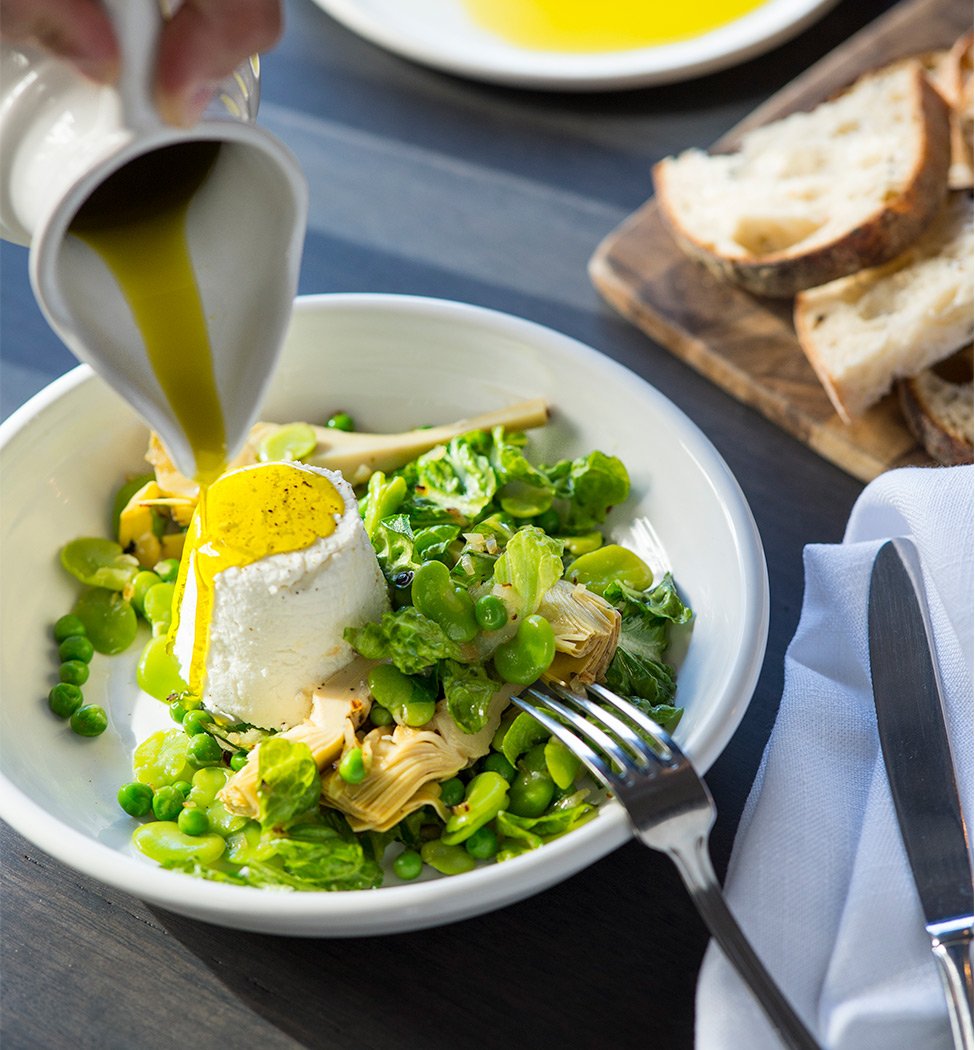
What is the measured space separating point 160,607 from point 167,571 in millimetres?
137

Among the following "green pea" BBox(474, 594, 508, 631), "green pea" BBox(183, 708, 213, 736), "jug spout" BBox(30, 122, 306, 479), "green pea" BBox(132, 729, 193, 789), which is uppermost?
"jug spout" BBox(30, 122, 306, 479)

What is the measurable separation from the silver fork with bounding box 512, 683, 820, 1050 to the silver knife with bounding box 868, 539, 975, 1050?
14.5 inches

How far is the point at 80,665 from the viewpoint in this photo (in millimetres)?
2623

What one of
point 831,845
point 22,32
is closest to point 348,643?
point 831,845

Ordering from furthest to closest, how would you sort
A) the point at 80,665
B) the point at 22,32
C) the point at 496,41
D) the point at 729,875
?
the point at 496,41
the point at 80,665
the point at 729,875
the point at 22,32

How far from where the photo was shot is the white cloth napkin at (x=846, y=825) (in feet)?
6.53

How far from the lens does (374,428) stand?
10.5 ft

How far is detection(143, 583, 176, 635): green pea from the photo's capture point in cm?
271

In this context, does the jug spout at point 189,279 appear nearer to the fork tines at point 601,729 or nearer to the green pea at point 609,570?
the fork tines at point 601,729

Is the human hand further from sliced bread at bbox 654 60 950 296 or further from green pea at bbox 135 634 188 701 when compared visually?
sliced bread at bbox 654 60 950 296

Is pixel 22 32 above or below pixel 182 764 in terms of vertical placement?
above

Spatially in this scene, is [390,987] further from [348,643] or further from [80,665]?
[80,665]

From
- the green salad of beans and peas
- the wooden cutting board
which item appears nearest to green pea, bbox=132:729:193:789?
the green salad of beans and peas

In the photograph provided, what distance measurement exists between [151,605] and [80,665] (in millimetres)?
208
